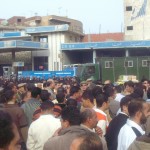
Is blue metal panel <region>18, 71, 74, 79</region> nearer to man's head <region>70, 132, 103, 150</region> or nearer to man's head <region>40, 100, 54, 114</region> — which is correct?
man's head <region>40, 100, 54, 114</region>

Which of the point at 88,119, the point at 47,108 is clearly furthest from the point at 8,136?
the point at 47,108

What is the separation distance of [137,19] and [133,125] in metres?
53.5

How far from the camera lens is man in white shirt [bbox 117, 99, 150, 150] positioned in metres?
4.66

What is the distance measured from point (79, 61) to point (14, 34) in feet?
30.3

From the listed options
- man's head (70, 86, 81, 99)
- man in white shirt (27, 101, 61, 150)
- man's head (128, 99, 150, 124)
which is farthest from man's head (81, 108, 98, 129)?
man's head (70, 86, 81, 99)

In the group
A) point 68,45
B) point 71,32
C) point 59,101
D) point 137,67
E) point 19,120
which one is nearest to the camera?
point 19,120

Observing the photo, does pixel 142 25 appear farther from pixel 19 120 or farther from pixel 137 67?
pixel 19 120

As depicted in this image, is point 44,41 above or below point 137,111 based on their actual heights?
above

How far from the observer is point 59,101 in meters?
7.46

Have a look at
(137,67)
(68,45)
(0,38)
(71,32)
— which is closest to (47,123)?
(137,67)

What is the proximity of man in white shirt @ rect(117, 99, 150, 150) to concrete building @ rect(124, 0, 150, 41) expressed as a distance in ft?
169

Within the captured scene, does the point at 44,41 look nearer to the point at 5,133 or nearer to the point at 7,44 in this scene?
the point at 7,44

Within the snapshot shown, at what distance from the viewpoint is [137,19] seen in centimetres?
5712

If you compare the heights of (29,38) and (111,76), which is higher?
(29,38)
